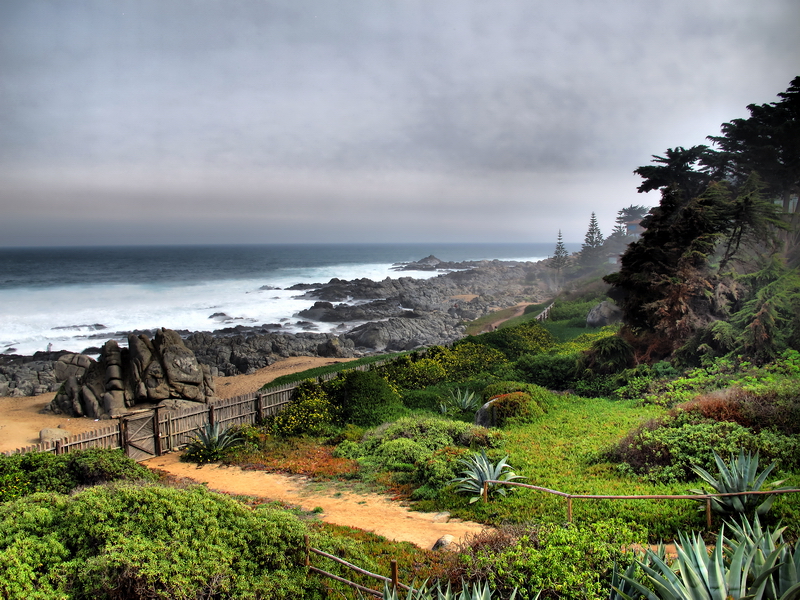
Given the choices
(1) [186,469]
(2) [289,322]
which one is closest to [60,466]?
(1) [186,469]

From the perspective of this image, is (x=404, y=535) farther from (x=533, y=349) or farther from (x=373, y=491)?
(x=533, y=349)

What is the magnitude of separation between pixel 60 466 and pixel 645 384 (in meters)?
15.8

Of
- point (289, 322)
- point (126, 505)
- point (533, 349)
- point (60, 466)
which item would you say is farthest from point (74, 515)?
point (289, 322)

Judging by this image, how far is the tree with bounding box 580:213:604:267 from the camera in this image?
72.9 meters

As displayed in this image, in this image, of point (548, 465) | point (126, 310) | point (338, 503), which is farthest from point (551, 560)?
point (126, 310)

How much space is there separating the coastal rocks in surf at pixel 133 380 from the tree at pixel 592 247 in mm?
66319

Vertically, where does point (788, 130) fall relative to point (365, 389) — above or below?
above

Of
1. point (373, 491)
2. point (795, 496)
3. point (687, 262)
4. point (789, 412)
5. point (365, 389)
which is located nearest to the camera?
point (795, 496)

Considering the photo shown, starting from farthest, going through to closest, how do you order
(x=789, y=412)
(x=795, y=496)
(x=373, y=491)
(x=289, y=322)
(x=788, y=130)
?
(x=289, y=322), (x=788, y=130), (x=373, y=491), (x=789, y=412), (x=795, y=496)

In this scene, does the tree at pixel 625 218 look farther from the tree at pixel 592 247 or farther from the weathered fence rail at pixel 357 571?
the weathered fence rail at pixel 357 571

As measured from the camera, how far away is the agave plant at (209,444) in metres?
12.4

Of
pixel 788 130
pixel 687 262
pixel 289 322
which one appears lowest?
pixel 289 322

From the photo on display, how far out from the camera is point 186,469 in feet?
38.5

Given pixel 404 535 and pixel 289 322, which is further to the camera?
pixel 289 322
